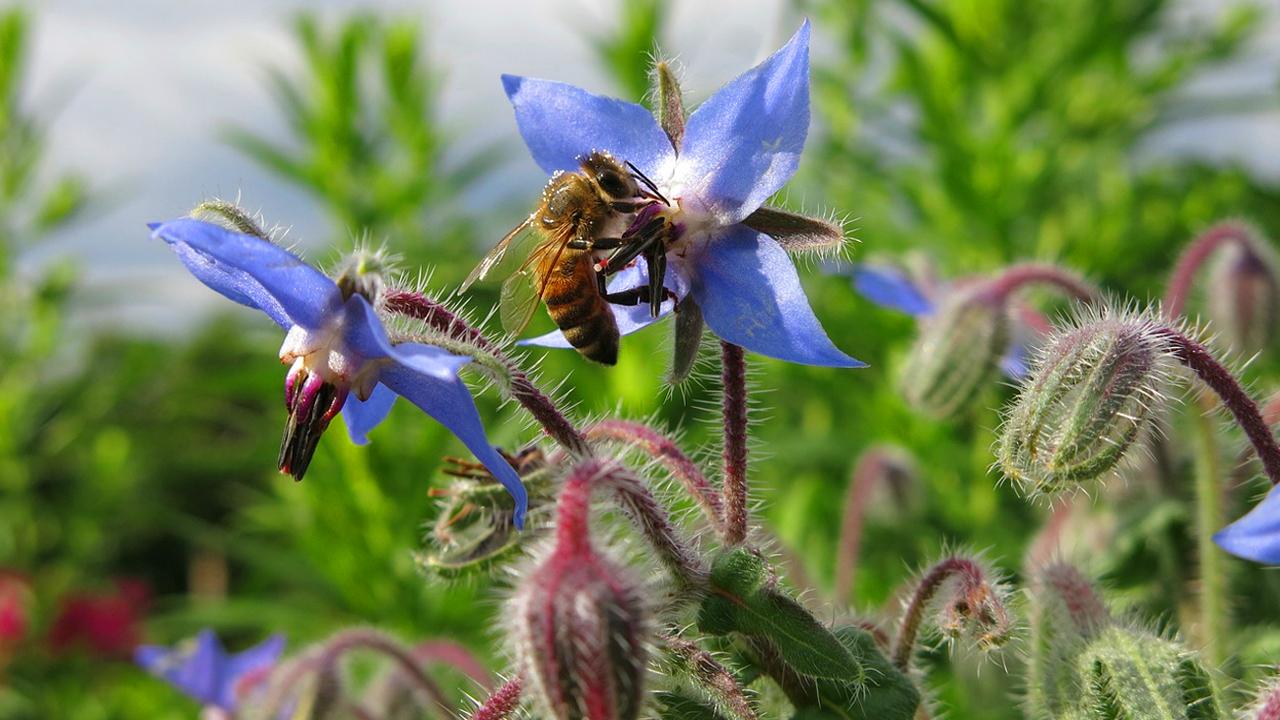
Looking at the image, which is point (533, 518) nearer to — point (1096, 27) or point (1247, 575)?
point (1247, 575)

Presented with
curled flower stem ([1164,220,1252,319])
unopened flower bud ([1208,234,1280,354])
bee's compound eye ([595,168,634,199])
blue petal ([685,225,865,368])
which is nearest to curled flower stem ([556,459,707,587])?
blue petal ([685,225,865,368])

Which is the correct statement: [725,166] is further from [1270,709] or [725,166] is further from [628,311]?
[1270,709]

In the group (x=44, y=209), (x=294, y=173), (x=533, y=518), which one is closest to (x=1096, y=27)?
(x=294, y=173)

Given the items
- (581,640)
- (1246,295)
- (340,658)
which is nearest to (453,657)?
(340,658)

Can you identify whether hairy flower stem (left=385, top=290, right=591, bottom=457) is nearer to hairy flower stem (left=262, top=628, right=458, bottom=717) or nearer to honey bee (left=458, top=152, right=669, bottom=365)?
honey bee (left=458, top=152, right=669, bottom=365)

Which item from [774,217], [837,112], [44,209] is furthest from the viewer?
[44,209]

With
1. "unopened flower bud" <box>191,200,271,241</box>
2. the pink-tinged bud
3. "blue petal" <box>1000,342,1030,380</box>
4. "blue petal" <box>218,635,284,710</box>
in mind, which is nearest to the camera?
the pink-tinged bud

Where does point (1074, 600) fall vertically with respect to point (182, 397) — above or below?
below
